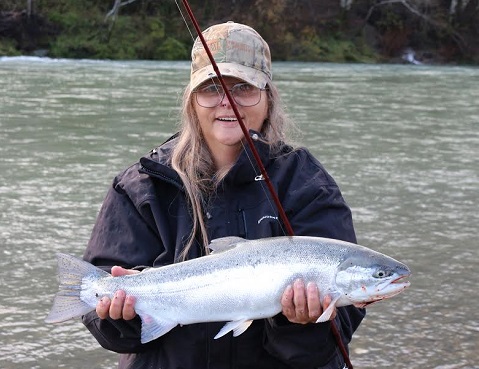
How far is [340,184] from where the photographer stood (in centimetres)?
962

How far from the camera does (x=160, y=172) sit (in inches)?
133

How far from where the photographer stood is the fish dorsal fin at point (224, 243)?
9.96ft

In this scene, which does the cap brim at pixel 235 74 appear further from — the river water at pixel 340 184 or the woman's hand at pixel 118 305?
the river water at pixel 340 184

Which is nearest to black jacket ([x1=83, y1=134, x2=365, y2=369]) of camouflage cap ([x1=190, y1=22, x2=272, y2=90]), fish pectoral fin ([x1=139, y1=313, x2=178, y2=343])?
fish pectoral fin ([x1=139, y1=313, x2=178, y2=343])

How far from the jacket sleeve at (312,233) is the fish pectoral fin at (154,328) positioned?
0.39 metres

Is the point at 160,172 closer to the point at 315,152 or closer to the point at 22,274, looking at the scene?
the point at 22,274

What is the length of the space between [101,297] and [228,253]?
55cm

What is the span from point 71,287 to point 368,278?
118 centimetres

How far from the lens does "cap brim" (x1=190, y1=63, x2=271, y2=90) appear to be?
3.40 m

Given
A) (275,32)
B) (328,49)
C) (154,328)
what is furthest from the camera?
(275,32)

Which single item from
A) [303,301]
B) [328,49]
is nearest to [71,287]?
[303,301]

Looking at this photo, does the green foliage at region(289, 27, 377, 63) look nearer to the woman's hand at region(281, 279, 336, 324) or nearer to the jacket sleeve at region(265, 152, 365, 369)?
the jacket sleeve at region(265, 152, 365, 369)

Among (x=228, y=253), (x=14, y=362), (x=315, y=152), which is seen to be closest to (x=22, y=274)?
(x=14, y=362)

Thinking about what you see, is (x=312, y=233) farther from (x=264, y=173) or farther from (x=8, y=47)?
(x=8, y=47)
